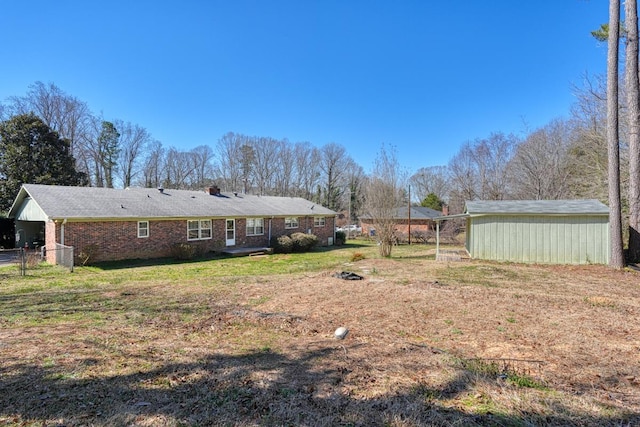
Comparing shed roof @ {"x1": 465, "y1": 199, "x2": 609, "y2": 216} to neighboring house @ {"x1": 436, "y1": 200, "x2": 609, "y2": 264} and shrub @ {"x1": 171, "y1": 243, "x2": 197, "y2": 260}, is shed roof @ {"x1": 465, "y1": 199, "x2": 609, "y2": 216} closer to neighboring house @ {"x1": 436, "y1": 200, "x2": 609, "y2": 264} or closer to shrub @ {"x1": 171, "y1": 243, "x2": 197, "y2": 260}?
neighboring house @ {"x1": 436, "y1": 200, "x2": 609, "y2": 264}

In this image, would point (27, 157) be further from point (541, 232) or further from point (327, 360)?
point (541, 232)

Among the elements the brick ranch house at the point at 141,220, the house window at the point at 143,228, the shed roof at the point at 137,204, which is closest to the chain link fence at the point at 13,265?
the brick ranch house at the point at 141,220

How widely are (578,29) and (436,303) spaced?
592 inches

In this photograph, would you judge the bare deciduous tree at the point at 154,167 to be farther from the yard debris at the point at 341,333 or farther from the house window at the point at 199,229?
the yard debris at the point at 341,333

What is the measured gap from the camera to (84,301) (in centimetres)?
748

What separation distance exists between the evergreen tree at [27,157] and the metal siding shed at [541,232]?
27.5 m

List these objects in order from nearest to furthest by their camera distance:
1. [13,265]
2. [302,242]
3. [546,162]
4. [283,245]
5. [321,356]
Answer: [321,356], [13,265], [283,245], [302,242], [546,162]

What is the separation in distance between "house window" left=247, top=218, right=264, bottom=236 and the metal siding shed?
12.2 m

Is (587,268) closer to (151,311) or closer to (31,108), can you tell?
(151,311)

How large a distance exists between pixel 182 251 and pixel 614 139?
18027 millimetres

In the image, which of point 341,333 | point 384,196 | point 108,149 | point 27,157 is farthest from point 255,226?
point 108,149

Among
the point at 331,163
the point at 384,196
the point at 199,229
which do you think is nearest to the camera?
the point at 384,196

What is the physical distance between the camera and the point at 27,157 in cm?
2308

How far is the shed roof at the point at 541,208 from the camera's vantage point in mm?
13352
